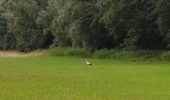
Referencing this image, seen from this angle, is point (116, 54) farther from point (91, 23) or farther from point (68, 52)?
point (68, 52)

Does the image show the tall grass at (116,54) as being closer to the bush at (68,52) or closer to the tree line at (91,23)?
the bush at (68,52)

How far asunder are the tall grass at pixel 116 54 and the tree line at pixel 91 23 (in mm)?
1276

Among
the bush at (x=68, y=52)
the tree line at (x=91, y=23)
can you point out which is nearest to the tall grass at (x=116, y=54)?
the bush at (x=68, y=52)

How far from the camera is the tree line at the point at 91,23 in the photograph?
60875 mm

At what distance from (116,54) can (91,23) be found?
6473 mm

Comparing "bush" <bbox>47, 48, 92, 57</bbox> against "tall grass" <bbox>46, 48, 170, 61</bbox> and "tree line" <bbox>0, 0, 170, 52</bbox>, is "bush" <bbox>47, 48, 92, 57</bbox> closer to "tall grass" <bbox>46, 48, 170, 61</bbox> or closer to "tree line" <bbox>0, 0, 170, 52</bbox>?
"tall grass" <bbox>46, 48, 170, 61</bbox>

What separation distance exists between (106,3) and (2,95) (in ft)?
147

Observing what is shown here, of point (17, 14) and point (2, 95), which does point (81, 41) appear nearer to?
point (17, 14)

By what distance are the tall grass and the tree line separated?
1276mm

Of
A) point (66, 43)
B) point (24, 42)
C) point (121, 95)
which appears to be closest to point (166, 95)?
point (121, 95)

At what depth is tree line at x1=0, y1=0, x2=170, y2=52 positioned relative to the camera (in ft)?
200

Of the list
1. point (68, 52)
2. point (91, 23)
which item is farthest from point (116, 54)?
point (68, 52)

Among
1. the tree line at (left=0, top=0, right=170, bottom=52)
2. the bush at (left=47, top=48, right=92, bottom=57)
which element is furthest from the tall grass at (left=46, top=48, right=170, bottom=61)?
the tree line at (left=0, top=0, right=170, bottom=52)

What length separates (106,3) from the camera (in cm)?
6500
